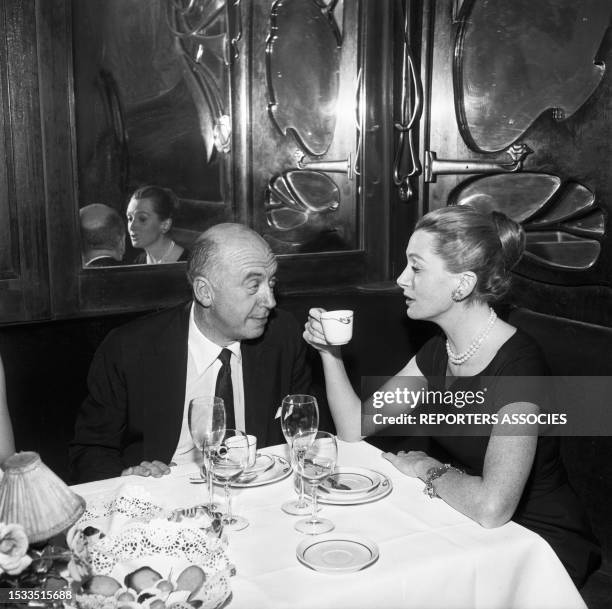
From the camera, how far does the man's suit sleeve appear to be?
98.0 inches

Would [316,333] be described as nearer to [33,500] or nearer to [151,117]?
[33,500]

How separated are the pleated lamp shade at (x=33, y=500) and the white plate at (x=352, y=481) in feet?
2.48

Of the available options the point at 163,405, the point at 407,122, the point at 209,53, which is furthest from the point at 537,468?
the point at 209,53

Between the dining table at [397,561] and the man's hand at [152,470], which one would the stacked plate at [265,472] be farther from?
the man's hand at [152,470]

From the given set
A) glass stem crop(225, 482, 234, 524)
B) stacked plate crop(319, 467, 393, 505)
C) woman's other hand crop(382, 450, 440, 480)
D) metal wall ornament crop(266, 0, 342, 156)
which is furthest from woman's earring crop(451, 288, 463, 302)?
metal wall ornament crop(266, 0, 342, 156)

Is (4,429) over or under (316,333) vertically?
under

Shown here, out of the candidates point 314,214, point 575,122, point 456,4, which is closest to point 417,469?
point 575,122

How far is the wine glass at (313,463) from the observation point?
5.48ft

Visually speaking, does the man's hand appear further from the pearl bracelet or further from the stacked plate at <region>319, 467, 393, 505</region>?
the pearl bracelet

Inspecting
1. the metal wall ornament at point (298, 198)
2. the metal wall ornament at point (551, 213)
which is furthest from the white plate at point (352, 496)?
the metal wall ornament at point (298, 198)

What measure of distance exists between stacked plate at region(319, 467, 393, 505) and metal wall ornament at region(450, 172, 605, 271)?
1.65 meters

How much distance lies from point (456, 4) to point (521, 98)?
61 cm

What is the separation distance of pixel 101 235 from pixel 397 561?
2236mm

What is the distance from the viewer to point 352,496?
1816mm
